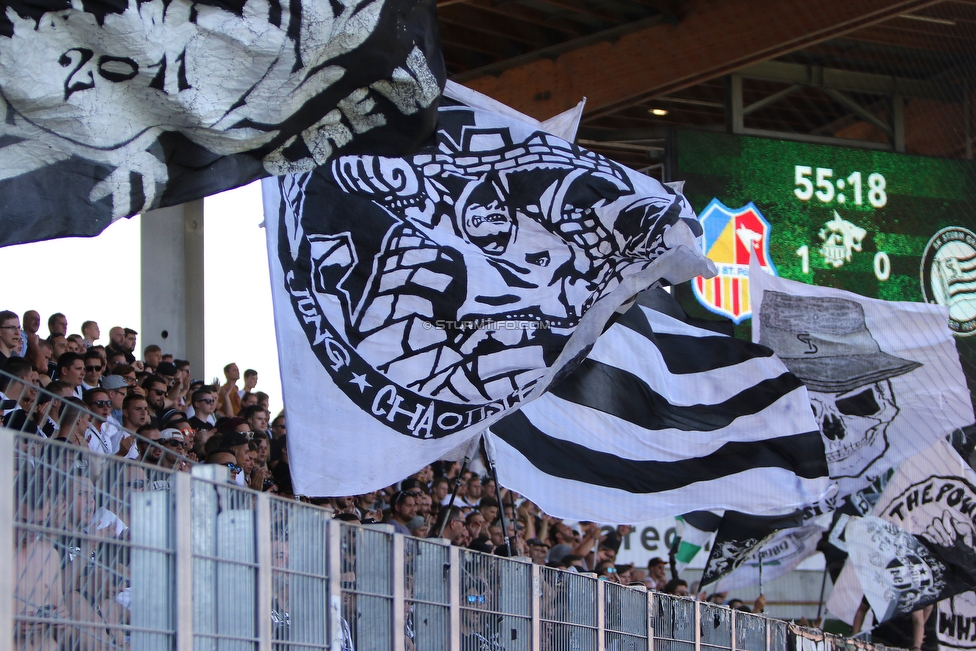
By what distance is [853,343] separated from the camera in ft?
48.1

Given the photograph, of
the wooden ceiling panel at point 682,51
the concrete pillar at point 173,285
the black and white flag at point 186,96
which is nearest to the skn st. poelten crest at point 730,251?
the wooden ceiling panel at point 682,51

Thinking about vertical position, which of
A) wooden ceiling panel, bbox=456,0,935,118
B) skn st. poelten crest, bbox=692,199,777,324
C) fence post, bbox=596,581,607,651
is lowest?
fence post, bbox=596,581,607,651

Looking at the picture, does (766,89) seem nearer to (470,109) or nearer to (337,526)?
(470,109)

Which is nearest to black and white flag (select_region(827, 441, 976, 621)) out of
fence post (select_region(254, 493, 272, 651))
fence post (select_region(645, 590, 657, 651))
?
fence post (select_region(645, 590, 657, 651))

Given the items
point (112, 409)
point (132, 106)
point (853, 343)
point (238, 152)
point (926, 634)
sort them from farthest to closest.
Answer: point (926, 634) < point (853, 343) < point (112, 409) < point (238, 152) < point (132, 106)

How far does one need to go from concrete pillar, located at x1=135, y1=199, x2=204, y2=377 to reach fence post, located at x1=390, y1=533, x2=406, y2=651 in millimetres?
7751

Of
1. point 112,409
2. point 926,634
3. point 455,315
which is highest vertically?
point 455,315

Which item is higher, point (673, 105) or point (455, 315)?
point (673, 105)

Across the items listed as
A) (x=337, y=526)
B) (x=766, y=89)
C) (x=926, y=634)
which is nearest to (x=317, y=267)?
(x=337, y=526)

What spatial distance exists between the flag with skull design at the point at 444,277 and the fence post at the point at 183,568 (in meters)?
3.29

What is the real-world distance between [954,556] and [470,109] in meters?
8.80

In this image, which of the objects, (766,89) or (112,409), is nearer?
(112,409)

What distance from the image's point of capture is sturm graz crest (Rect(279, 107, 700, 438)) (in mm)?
8289

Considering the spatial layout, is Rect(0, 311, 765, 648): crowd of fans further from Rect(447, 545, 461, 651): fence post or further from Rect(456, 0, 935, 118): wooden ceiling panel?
Rect(456, 0, 935, 118): wooden ceiling panel
